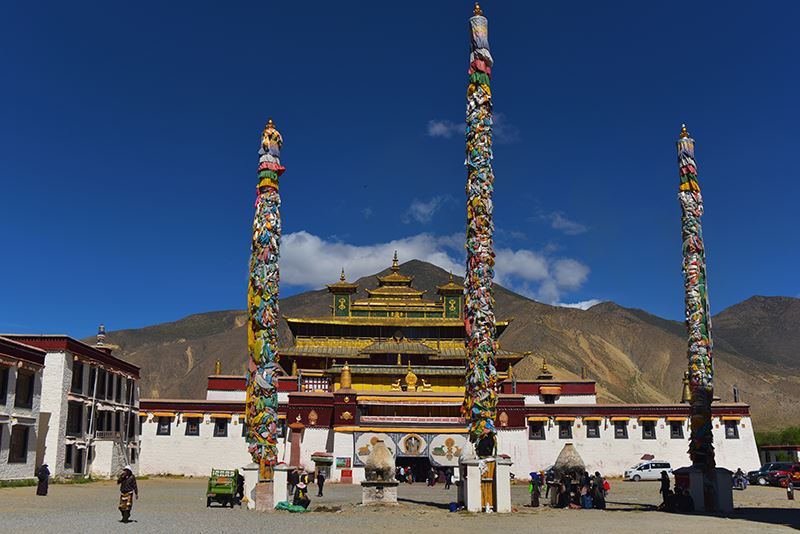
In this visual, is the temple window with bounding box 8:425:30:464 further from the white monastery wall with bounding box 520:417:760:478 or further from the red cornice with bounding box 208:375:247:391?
the white monastery wall with bounding box 520:417:760:478

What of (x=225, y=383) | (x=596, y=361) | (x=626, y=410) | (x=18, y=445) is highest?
(x=596, y=361)

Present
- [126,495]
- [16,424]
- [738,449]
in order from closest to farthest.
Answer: [126,495]
[16,424]
[738,449]

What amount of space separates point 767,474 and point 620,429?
879 centimetres

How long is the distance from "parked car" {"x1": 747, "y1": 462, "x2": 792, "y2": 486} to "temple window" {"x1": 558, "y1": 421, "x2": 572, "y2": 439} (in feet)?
33.9

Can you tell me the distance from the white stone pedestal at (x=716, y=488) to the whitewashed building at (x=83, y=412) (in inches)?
1129

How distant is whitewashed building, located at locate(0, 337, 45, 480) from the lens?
33062 millimetres

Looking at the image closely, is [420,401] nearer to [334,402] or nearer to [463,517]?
[334,402]

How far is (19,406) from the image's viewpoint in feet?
114

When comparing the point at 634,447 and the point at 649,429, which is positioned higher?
the point at 649,429

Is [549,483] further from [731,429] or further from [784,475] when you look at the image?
[731,429]

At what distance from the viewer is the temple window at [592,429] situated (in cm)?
4775

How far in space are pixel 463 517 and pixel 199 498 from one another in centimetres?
1164

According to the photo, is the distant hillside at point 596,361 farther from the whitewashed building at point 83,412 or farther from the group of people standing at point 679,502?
the group of people standing at point 679,502

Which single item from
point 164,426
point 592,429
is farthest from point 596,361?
point 164,426
